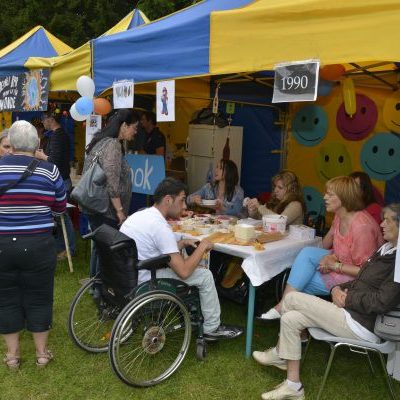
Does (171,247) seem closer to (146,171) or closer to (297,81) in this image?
(297,81)

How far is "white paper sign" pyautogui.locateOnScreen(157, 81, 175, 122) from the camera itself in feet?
10.7

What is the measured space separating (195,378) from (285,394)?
56 cm

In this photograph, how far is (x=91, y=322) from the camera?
321 cm

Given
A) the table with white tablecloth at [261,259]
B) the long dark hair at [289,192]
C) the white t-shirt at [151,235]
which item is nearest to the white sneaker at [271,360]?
the table with white tablecloth at [261,259]

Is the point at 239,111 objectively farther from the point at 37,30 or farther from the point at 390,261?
the point at 390,261

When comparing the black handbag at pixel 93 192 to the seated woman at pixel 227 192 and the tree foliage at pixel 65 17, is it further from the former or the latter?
the tree foliage at pixel 65 17

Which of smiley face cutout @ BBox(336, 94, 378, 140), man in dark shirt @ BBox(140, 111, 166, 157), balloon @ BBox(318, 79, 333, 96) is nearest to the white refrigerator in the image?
man in dark shirt @ BBox(140, 111, 166, 157)

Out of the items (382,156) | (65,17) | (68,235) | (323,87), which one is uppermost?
(65,17)

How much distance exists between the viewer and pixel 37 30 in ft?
23.8

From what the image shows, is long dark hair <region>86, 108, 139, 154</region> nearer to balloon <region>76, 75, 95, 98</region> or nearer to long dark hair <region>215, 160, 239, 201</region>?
balloon <region>76, 75, 95, 98</region>

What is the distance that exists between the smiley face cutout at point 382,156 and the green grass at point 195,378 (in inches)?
102

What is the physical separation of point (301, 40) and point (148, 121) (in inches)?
156

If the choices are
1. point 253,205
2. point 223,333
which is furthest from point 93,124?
point 223,333

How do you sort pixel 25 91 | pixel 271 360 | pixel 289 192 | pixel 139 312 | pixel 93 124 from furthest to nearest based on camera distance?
pixel 25 91
pixel 93 124
pixel 289 192
pixel 271 360
pixel 139 312
